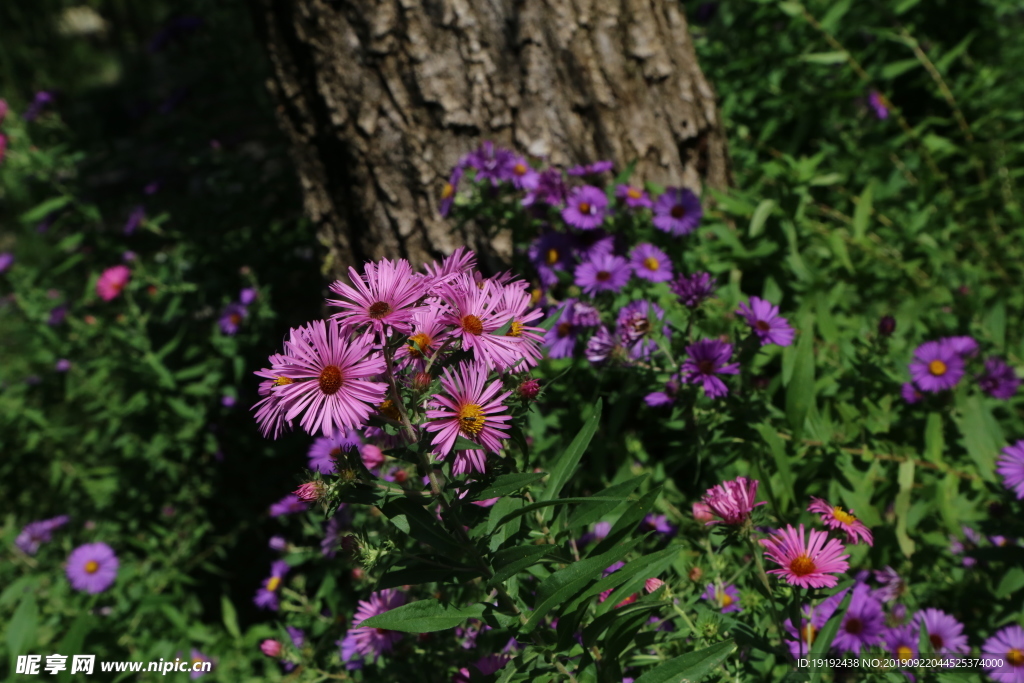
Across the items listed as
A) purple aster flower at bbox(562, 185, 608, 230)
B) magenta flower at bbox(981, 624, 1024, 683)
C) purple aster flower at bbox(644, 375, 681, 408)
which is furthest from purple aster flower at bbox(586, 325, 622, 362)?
magenta flower at bbox(981, 624, 1024, 683)

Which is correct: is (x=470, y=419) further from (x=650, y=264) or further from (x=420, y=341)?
(x=650, y=264)

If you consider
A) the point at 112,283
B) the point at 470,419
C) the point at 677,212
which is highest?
the point at 112,283

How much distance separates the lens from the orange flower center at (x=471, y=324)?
3.12 ft

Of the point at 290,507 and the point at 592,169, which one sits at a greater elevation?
the point at 592,169

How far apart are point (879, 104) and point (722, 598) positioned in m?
2.02

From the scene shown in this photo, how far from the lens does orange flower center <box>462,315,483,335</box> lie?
3.12 feet

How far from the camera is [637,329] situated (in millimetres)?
1492

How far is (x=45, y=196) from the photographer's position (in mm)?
3773

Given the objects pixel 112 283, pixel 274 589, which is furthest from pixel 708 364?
pixel 112 283

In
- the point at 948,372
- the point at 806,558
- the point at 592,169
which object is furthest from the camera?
the point at 592,169

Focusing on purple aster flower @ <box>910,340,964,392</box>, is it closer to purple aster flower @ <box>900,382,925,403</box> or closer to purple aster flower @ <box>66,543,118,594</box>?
purple aster flower @ <box>900,382,925,403</box>

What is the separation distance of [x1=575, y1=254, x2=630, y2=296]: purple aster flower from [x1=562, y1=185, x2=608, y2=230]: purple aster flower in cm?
11

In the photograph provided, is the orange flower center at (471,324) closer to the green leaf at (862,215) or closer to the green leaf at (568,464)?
the green leaf at (568,464)

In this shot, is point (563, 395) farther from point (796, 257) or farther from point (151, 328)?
point (151, 328)
